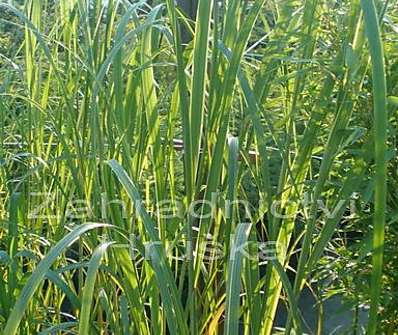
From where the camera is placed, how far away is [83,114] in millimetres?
925

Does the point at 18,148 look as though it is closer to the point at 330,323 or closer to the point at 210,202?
the point at 210,202

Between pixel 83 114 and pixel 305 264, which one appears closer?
pixel 305 264

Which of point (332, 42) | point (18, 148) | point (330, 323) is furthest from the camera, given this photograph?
point (330, 323)

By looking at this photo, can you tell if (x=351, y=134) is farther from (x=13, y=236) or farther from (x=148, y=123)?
(x=13, y=236)

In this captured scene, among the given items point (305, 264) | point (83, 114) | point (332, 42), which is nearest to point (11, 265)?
point (83, 114)

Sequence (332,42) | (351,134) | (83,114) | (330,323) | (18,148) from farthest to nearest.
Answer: (330,323), (18,148), (83,114), (332,42), (351,134)

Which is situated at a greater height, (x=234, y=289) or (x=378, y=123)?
(x=378, y=123)

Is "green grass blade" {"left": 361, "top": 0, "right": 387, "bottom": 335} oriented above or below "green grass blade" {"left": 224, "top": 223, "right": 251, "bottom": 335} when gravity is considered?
above

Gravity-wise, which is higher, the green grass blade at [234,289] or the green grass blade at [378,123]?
the green grass blade at [378,123]

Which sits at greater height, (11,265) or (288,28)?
(288,28)

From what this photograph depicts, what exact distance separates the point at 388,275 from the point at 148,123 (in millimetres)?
336

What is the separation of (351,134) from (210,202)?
6.2 inches

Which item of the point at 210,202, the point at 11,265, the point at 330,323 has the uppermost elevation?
the point at 210,202

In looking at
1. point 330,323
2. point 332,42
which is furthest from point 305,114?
point 330,323
